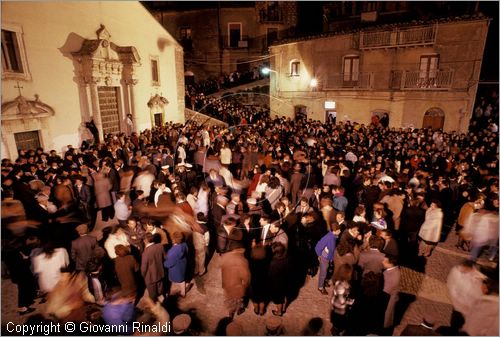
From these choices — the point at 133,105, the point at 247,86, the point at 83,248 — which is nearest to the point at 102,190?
the point at 83,248

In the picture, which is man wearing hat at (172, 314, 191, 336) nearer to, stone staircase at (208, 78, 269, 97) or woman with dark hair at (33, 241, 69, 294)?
woman with dark hair at (33, 241, 69, 294)

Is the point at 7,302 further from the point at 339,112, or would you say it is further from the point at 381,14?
the point at 381,14

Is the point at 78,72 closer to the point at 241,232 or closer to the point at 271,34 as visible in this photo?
the point at 241,232

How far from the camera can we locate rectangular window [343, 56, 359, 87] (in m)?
23.8

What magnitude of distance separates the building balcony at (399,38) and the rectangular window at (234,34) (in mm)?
15095

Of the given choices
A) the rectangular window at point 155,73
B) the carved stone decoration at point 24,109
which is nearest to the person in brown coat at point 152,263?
the carved stone decoration at point 24,109

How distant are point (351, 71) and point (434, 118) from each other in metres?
7.00

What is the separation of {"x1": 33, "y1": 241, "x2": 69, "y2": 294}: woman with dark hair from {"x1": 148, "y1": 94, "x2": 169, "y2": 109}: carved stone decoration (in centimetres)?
1629

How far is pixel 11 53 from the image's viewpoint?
12172mm

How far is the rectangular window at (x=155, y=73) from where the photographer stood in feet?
69.1

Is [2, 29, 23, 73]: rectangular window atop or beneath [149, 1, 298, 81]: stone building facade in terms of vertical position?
beneath

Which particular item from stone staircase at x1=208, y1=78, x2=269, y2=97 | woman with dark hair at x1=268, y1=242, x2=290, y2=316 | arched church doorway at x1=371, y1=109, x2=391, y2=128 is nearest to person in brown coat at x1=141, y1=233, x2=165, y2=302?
woman with dark hair at x1=268, y1=242, x2=290, y2=316

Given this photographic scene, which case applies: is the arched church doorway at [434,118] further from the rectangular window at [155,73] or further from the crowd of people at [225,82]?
the rectangular window at [155,73]

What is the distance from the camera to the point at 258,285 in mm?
6090
